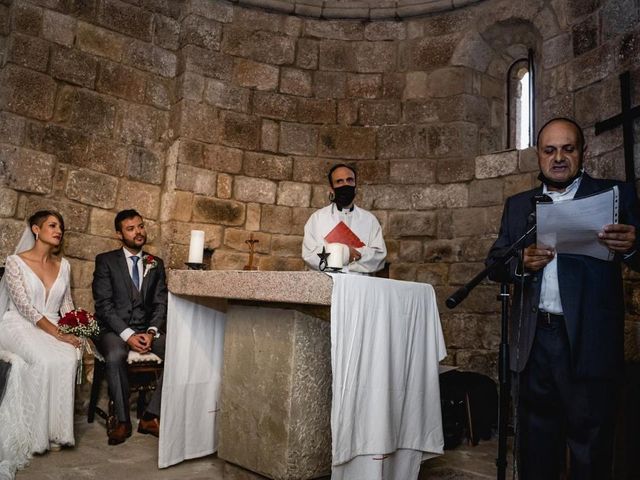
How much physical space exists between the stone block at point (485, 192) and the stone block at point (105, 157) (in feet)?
10.0

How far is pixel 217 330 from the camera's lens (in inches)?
126

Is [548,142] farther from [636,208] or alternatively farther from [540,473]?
[540,473]

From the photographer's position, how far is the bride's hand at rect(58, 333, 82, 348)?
11.5 feet

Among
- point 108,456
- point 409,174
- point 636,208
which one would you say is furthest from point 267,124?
point 636,208

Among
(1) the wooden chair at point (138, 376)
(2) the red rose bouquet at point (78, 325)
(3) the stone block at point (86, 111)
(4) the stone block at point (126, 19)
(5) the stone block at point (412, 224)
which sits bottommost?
(1) the wooden chair at point (138, 376)

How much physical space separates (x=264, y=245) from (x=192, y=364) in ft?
7.01

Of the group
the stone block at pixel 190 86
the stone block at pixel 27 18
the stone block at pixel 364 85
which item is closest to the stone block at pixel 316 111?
the stone block at pixel 364 85

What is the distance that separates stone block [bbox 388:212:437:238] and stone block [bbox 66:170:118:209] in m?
2.50

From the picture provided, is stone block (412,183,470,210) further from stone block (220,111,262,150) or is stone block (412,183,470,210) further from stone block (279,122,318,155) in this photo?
stone block (220,111,262,150)

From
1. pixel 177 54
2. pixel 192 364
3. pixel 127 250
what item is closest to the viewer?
pixel 192 364

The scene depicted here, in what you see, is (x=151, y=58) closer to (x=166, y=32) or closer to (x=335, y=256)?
(x=166, y=32)

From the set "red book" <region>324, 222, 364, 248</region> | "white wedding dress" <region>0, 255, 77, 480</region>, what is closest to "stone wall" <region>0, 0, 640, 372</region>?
"white wedding dress" <region>0, 255, 77, 480</region>

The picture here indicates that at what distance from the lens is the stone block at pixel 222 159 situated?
4.88m

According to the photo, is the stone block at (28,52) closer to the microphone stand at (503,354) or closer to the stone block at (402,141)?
the stone block at (402,141)
